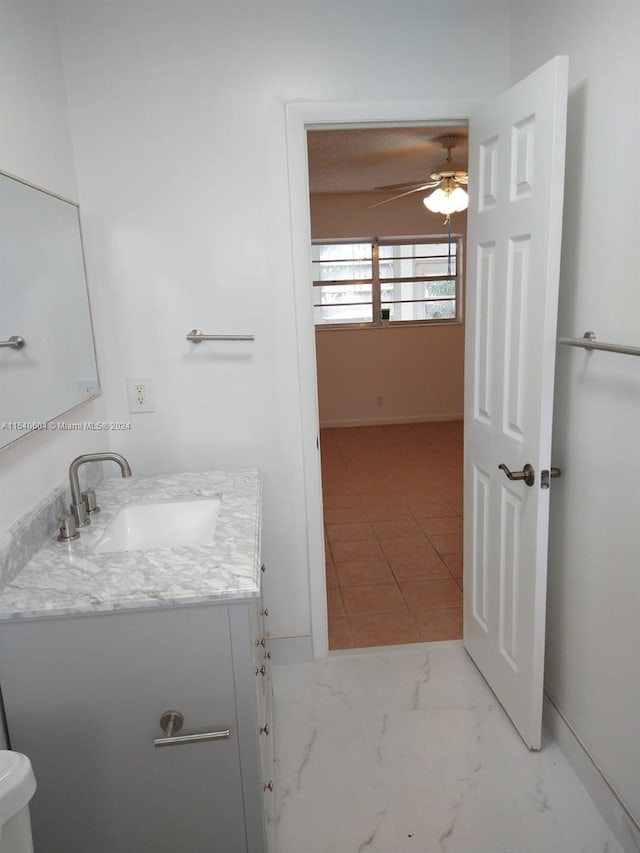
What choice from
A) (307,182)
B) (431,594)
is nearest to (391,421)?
(431,594)

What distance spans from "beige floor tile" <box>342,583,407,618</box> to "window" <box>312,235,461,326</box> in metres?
3.82

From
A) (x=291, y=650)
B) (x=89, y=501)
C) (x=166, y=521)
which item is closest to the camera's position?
(x=89, y=501)

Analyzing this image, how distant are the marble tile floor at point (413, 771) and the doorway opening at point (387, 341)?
47.9 inches

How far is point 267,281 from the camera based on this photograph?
210 cm

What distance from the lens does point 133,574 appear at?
1311mm

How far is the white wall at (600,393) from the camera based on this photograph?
56.4 inches

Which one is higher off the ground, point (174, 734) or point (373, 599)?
point (174, 734)

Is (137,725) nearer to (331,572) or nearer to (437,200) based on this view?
(331,572)

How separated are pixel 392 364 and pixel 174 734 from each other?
5409mm

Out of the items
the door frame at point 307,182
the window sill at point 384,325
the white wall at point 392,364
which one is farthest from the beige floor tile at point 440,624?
the window sill at point 384,325

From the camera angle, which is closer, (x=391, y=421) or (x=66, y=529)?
(x=66, y=529)

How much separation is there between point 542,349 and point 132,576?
46.6 inches

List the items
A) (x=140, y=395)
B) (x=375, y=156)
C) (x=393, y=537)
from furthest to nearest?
(x=375, y=156)
(x=393, y=537)
(x=140, y=395)

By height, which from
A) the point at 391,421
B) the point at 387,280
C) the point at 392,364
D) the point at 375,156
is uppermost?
the point at 375,156
